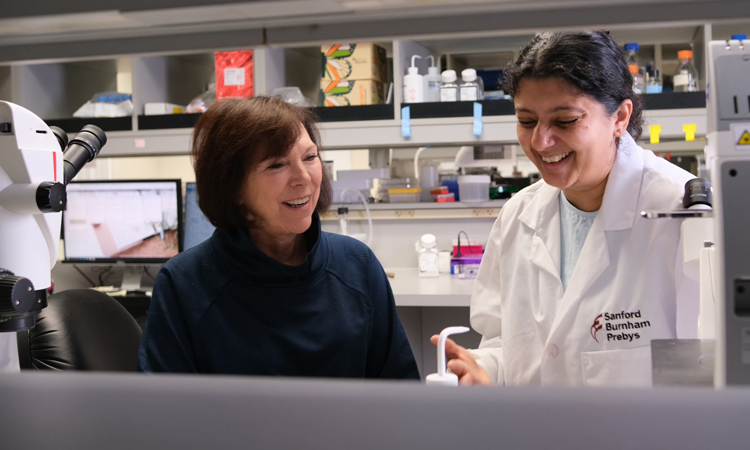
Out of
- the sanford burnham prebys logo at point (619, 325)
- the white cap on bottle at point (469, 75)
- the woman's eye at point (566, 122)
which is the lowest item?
the sanford burnham prebys logo at point (619, 325)

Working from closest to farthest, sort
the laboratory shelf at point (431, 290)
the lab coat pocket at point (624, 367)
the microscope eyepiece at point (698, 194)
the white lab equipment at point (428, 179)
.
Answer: the microscope eyepiece at point (698, 194) → the lab coat pocket at point (624, 367) → the laboratory shelf at point (431, 290) → the white lab equipment at point (428, 179)

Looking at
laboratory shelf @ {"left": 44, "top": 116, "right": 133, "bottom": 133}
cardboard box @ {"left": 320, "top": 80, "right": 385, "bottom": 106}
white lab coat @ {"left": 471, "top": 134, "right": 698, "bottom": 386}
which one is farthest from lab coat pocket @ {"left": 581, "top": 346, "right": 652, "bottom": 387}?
laboratory shelf @ {"left": 44, "top": 116, "right": 133, "bottom": 133}

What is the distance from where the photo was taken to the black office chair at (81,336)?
4.66 ft

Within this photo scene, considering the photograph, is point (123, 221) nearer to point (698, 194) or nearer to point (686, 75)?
point (686, 75)

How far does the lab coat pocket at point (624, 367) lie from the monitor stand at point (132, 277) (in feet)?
8.62

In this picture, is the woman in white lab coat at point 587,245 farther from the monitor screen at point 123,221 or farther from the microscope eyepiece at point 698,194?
the monitor screen at point 123,221

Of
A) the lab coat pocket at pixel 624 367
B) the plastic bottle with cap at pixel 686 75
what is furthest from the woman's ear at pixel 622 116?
the plastic bottle with cap at pixel 686 75

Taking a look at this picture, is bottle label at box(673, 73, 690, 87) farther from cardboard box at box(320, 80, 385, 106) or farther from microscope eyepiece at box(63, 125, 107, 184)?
microscope eyepiece at box(63, 125, 107, 184)

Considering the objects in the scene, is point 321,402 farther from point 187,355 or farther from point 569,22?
point 187,355

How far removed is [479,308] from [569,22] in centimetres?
104

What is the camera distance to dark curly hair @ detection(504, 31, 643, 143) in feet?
4.00

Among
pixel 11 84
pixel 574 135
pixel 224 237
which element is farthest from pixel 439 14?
pixel 11 84

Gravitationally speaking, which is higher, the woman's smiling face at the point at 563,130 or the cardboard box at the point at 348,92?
the cardboard box at the point at 348,92

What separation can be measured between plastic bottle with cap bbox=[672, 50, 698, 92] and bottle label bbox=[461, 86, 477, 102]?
91 centimetres
